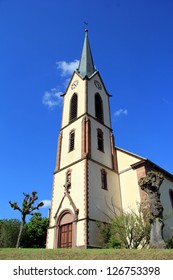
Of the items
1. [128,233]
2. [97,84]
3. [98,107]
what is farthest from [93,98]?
[128,233]

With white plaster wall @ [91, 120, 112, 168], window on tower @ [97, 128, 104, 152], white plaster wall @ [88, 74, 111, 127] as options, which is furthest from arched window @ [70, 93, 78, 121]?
window on tower @ [97, 128, 104, 152]

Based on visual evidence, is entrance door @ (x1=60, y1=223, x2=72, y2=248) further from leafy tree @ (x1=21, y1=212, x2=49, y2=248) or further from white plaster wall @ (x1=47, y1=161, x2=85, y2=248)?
leafy tree @ (x1=21, y1=212, x2=49, y2=248)

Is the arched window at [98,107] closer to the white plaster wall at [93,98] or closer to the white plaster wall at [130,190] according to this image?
the white plaster wall at [93,98]

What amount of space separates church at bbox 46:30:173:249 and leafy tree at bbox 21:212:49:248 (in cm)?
1598

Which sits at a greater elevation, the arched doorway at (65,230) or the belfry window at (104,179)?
the belfry window at (104,179)

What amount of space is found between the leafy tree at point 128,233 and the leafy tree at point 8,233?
22.2 meters

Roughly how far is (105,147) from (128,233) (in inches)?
457

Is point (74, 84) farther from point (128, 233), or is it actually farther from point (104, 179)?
point (128, 233)

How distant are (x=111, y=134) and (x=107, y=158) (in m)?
4.39

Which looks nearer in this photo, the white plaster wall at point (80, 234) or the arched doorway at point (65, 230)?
the white plaster wall at point (80, 234)

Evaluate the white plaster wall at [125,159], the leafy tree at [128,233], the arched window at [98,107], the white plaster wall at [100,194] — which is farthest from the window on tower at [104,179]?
the arched window at [98,107]

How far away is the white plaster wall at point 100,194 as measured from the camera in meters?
21.3

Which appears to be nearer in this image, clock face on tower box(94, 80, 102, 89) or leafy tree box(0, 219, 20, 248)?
clock face on tower box(94, 80, 102, 89)

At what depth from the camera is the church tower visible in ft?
67.9
